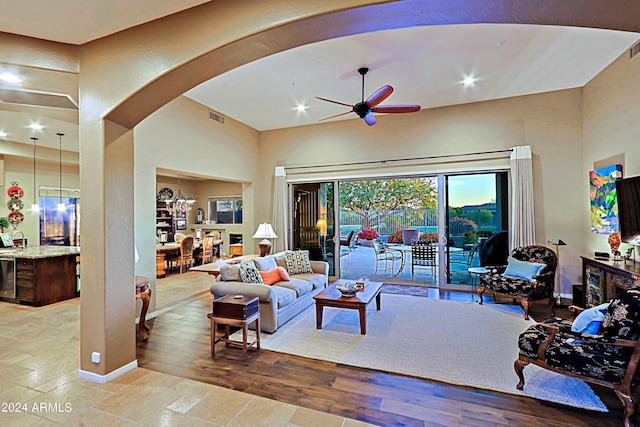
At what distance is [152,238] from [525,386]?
4951 millimetres

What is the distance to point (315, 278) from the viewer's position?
5.15 m

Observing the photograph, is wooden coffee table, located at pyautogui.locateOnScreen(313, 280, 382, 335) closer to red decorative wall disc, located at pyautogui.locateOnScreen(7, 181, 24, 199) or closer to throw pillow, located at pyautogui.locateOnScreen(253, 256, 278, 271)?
throw pillow, located at pyautogui.locateOnScreen(253, 256, 278, 271)

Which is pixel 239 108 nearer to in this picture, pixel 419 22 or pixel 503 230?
pixel 419 22

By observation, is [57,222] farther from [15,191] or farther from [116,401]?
[116,401]

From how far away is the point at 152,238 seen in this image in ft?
15.1

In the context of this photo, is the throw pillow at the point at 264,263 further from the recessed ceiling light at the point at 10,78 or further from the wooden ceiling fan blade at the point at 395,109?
the recessed ceiling light at the point at 10,78

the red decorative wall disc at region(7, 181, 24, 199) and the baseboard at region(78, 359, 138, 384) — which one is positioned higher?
the red decorative wall disc at region(7, 181, 24, 199)

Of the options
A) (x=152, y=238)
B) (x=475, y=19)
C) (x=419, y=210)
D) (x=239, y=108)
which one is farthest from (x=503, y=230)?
(x=152, y=238)

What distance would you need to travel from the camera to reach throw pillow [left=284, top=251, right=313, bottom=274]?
17.7 ft

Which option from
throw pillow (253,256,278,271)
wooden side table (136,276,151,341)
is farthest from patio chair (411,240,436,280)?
wooden side table (136,276,151,341)

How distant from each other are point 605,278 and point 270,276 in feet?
14.6

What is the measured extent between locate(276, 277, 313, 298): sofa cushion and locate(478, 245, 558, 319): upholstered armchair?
9.57 ft

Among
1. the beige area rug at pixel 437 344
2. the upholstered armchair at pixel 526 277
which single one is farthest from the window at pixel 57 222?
the upholstered armchair at pixel 526 277

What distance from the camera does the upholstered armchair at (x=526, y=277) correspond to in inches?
173
